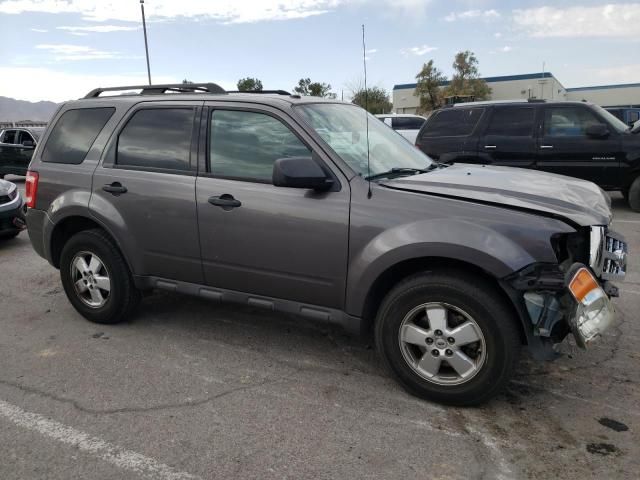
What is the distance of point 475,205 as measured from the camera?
9.95ft

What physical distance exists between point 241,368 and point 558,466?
2.04m

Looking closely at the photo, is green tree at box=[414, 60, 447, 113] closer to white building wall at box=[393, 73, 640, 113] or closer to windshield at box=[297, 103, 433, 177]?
white building wall at box=[393, 73, 640, 113]

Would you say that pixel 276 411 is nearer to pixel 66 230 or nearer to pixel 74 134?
pixel 66 230

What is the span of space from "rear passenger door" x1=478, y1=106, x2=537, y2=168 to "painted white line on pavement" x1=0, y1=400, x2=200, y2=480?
7.66 meters

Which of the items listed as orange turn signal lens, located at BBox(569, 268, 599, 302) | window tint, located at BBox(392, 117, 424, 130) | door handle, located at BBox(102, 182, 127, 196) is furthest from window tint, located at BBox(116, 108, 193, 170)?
window tint, located at BBox(392, 117, 424, 130)

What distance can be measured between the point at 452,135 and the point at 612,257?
653cm

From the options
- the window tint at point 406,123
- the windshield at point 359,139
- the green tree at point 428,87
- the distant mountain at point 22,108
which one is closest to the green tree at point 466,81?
the green tree at point 428,87

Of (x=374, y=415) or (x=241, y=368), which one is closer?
(x=374, y=415)

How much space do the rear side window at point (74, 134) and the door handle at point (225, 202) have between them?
1.39 m

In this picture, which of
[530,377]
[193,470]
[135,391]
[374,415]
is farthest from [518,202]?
[135,391]

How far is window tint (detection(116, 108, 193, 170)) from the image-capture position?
400 cm

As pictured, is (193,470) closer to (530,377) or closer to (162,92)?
(530,377)

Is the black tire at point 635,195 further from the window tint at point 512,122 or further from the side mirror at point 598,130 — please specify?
the window tint at point 512,122

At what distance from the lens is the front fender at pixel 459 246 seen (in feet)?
9.40
